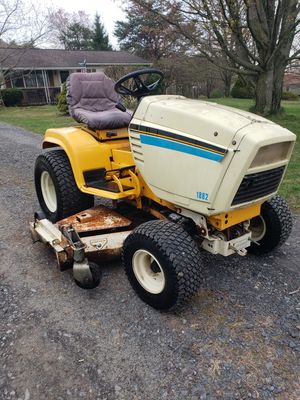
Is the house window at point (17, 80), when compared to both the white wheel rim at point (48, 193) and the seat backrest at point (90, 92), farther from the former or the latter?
the white wheel rim at point (48, 193)

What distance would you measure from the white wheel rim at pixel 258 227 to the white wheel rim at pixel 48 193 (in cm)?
207

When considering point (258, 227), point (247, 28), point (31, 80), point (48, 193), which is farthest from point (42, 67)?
point (258, 227)

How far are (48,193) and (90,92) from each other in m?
1.20

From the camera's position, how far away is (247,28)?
A: 9516 millimetres

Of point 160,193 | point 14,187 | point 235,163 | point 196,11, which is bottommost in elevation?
point 14,187

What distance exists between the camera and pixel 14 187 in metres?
5.35

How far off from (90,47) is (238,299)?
43.4m

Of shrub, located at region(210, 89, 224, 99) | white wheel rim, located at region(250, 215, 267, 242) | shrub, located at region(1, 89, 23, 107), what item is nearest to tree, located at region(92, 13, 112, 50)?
shrub, located at region(210, 89, 224, 99)

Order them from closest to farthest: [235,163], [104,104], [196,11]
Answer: [235,163], [104,104], [196,11]

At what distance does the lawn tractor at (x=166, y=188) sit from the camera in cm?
227

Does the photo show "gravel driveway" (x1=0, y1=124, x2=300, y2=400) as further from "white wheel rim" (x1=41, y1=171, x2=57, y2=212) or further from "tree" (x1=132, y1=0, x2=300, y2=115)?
"tree" (x1=132, y1=0, x2=300, y2=115)

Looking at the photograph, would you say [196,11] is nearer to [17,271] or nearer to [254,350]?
[17,271]

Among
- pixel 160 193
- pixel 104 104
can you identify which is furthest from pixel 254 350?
pixel 104 104

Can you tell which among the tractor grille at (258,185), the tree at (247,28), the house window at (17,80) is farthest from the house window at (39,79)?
the tractor grille at (258,185)
